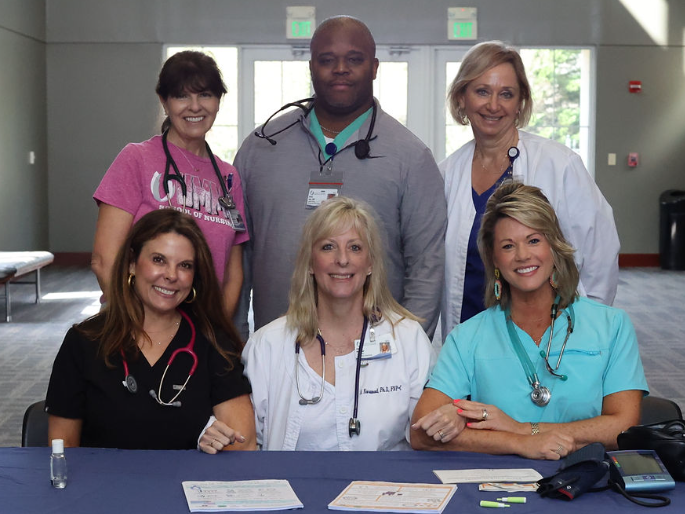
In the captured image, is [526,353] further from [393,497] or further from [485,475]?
[393,497]

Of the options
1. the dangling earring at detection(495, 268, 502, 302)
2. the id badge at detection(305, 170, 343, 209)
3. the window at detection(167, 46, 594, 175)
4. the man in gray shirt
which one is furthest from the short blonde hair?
the window at detection(167, 46, 594, 175)

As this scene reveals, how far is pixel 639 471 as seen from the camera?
72.4 inches

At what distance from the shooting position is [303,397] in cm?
239

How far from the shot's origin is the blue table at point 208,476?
5.73ft

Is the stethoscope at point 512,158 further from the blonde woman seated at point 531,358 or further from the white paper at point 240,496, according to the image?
the white paper at point 240,496

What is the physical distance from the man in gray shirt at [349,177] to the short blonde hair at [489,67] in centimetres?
24

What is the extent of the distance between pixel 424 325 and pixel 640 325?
196 inches

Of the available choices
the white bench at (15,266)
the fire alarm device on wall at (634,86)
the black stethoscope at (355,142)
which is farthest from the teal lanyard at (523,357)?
the fire alarm device on wall at (634,86)

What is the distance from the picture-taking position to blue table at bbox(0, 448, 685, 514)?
175 centimetres

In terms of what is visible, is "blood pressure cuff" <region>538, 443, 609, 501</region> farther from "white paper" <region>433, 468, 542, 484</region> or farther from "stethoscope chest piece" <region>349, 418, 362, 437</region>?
"stethoscope chest piece" <region>349, 418, 362, 437</region>

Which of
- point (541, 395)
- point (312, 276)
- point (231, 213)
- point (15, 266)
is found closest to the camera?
point (541, 395)

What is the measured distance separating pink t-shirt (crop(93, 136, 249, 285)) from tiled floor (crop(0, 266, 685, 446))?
200cm

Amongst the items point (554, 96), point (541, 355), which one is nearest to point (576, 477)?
point (541, 355)

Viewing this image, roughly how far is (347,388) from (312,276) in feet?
1.16
